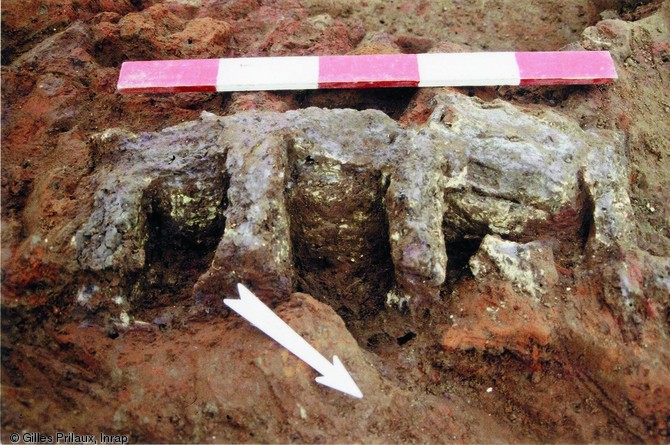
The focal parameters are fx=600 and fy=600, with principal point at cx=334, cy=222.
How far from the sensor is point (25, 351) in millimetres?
2455

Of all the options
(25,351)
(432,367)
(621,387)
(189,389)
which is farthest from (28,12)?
(621,387)

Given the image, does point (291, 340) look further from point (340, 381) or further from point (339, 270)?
point (339, 270)

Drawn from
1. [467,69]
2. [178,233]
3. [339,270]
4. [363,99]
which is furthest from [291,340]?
[467,69]

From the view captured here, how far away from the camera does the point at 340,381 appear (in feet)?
7.95

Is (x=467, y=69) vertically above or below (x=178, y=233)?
above

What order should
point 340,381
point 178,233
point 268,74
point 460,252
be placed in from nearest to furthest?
point 340,381 < point 178,233 < point 460,252 < point 268,74

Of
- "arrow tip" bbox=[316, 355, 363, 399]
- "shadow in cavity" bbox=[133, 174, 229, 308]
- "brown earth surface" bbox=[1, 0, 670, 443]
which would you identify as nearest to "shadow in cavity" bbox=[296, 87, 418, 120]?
"brown earth surface" bbox=[1, 0, 670, 443]

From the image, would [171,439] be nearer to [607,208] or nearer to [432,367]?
[432,367]

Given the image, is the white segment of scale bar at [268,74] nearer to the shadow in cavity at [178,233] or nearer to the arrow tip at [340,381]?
the shadow in cavity at [178,233]

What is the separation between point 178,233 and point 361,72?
155 cm

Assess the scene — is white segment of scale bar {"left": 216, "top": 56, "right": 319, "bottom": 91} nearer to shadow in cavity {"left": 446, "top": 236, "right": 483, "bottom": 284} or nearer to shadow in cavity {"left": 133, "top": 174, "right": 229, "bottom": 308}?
shadow in cavity {"left": 133, "top": 174, "right": 229, "bottom": 308}

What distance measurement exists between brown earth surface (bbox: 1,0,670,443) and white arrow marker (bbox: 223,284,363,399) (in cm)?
4

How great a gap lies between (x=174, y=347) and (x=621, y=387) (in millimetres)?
1903

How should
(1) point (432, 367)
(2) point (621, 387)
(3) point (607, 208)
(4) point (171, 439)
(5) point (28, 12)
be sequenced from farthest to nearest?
(5) point (28, 12), (3) point (607, 208), (1) point (432, 367), (2) point (621, 387), (4) point (171, 439)
